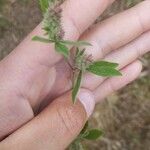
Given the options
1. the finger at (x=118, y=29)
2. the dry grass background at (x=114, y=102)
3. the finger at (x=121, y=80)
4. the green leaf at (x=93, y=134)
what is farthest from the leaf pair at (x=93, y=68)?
the dry grass background at (x=114, y=102)

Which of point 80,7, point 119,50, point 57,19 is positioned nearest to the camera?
point 57,19

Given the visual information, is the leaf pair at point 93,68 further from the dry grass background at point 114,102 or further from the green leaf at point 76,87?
the dry grass background at point 114,102

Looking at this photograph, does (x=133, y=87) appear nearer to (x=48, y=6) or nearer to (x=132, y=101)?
(x=132, y=101)

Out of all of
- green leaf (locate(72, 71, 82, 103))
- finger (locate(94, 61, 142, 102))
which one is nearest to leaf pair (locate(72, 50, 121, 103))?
green leaf (locate(72, 71, 82, 103))

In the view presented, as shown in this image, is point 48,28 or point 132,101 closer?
point 48,28

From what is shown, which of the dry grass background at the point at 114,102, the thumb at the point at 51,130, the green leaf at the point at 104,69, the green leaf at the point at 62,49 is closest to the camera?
the green leaf at the point at 62,49

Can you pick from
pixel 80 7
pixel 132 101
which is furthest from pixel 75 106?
pixel 132 101

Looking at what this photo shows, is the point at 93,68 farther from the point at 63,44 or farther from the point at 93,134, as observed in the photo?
the point at 93,134
